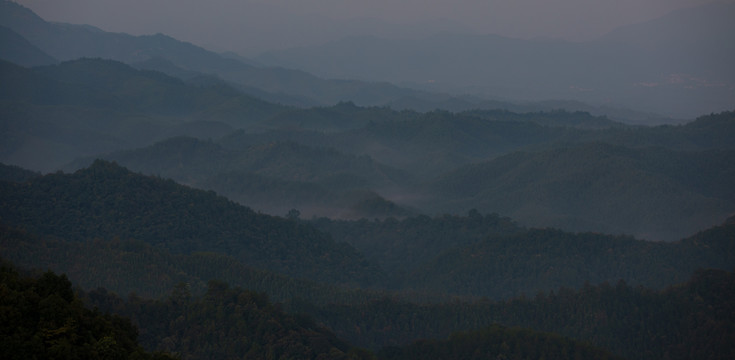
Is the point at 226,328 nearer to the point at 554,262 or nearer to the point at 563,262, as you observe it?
the point at 554,262

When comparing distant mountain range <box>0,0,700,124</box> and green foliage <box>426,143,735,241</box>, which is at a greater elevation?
distant mountain range <box>0,0,700,124</box>

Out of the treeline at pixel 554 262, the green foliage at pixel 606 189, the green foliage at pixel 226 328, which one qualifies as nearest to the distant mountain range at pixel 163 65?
the green foliage at pixel 606 189

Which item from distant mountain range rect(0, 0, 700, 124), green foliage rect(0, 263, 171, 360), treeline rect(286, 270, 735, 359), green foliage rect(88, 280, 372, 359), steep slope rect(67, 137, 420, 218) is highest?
distant mountain range rect(0, 0, 700, 124)

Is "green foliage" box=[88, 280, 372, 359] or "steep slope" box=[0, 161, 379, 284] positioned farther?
"steep slope" box=[0, 161, 379, 284]

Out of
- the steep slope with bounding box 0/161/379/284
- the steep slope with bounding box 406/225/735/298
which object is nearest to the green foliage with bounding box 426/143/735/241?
the steep slope with bounding box 406/225/735/298

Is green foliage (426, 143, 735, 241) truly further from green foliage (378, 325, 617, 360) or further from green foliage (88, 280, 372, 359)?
green foliage (88, 280, 372, 359)

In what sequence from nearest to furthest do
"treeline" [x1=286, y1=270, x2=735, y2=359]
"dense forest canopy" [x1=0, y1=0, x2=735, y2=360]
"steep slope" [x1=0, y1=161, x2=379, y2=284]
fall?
1. "dense forest canopy" [x1=0, y1=0, x2=735, y2=360]
2. "treeline" [x1=286, y1=270, x2=735, y2=359]
3. "steep slope" [x1=0, y1=161, x2=379, y2=284]

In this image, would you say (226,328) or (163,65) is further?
(163,65)

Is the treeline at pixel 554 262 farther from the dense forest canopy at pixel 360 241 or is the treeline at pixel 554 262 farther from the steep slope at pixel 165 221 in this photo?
the steep slope at pixel 165 221

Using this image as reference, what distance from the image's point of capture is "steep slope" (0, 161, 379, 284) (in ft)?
106

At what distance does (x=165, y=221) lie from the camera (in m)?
34.4

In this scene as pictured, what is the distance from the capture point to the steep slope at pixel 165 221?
32.2 meters

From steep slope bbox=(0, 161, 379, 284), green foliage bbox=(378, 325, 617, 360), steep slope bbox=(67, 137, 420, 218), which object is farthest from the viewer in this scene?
steep slope bbox=(67, 137, 420, 218)

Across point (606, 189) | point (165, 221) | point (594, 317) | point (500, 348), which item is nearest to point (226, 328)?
point (500, 348)
